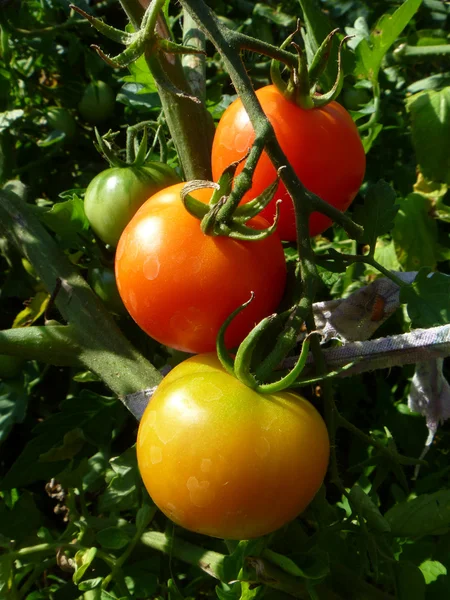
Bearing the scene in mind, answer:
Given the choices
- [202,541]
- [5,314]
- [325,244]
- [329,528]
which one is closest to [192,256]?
[329,528]

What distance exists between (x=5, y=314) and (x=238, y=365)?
0.79 meters

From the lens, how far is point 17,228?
843 mm

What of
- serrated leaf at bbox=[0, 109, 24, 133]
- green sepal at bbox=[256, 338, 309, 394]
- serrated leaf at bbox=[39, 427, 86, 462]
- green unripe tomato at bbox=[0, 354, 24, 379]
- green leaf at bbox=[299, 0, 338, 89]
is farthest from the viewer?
serrated leaf at bbox=[0, 109, 24, 133]

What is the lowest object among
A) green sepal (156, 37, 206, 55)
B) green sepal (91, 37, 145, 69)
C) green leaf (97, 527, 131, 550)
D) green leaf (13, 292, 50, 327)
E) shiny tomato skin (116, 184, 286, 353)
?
green leaf (97, 527, 131, 550)

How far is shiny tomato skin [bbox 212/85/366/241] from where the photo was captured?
0.59 m

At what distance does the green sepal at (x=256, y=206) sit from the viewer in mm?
521

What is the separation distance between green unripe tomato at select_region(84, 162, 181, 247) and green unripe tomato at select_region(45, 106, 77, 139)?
0.52 meters

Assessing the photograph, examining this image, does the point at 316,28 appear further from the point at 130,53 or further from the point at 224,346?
the point at 224,346

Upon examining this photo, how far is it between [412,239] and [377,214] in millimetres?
338

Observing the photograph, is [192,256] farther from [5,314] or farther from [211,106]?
[5,314]

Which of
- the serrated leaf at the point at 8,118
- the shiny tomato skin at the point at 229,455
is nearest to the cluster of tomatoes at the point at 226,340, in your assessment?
the shiny tomato skin at the point at 229,455

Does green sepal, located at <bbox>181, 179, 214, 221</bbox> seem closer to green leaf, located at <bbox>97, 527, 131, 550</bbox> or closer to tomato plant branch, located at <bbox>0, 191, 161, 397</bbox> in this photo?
tomato plant branch, located at <bbox>0, 191, 161, 397</bbox>

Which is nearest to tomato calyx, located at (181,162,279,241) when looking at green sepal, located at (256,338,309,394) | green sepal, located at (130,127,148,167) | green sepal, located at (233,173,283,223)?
green sepal, located at (233,173,283,223)

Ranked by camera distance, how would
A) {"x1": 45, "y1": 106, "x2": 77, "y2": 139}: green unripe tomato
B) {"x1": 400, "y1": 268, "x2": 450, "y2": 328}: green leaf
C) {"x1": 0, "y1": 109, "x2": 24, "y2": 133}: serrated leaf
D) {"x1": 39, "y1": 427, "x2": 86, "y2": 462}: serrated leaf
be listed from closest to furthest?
{"x1": 400, "y1": 268, "x2": 450, "y2": 328}: green leaf, {"x1": 39, "y1": 427, "x2": 86, "y2": 462}: serrated leaf, {"x1": 0, "y1": 109, "x2": 24, "y2": 133}: serrated leaf, {"x1": 45, "y1": 106, "x2": 77, "y2": 139}: green unripe tomato
